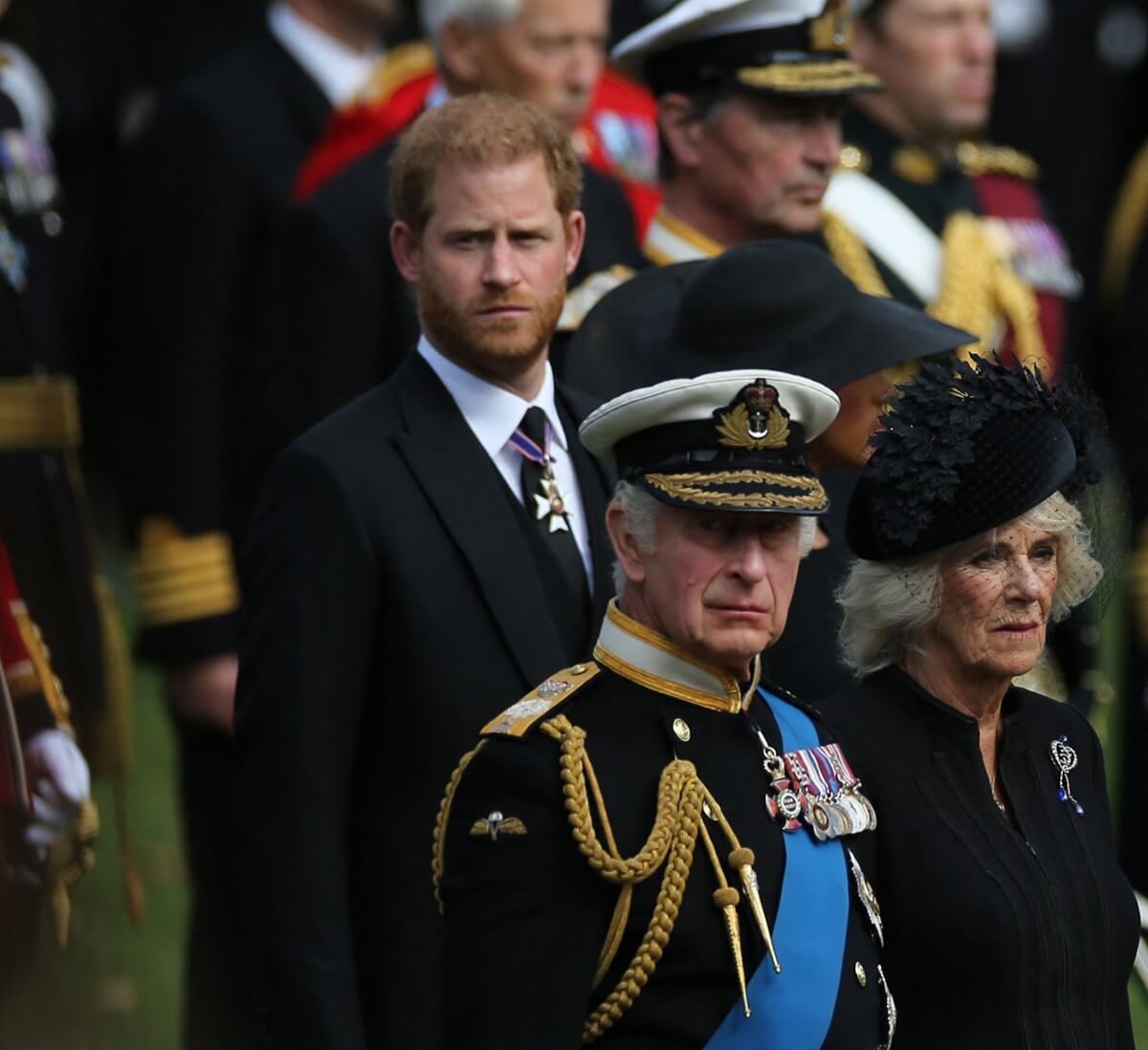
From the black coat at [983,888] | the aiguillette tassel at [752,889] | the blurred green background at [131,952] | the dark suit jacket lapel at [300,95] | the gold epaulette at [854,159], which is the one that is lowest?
the blurred green background at [131,952]

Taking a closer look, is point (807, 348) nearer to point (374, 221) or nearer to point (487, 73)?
point (374, 221)

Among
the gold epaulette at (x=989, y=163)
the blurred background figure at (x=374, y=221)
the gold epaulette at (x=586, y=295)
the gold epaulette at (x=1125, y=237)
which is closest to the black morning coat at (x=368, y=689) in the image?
the gold epaulette at (x=586, y=295)

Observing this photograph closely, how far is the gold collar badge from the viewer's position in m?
4.34

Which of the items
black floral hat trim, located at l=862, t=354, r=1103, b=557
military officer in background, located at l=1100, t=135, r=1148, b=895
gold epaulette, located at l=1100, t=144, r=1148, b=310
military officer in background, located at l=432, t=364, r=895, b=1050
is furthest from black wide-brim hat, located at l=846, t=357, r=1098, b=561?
gold epaulette, located at l=1100, t=144, r=1148, b=310

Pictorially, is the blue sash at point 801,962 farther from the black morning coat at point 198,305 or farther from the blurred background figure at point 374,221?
the black morning coat at point 198,305

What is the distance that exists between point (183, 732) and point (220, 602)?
0.96ft

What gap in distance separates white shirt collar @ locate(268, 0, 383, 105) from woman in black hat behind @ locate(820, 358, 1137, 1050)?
293 cm

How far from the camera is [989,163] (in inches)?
283

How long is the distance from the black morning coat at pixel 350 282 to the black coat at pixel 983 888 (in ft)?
6.04

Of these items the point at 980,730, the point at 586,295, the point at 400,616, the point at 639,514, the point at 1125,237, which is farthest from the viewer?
the point at 1125,237

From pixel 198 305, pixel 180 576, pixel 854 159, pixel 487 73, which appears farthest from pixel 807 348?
pixel 198 305

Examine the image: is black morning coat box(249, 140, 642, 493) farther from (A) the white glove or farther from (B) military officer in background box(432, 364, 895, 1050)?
(B) military officer in background box(432, 364, 895, 1050)

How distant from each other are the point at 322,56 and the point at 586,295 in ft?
6.01

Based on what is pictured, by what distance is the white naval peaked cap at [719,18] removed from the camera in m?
6.26
